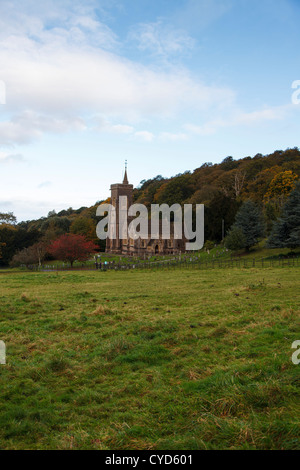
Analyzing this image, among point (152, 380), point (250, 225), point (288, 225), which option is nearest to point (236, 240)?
point (250, 225)

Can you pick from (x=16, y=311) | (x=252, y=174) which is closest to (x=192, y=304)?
(x=16, y=311)

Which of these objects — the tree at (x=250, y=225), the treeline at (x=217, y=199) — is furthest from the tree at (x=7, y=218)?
the tree at (x=250, y=225)

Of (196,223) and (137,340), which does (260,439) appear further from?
(196,223)

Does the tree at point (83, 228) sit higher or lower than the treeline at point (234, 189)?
lower

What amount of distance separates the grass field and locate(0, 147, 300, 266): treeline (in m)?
38.4

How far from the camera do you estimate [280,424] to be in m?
4.17

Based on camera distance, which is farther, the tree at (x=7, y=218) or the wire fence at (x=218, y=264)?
the tree at (x=7, y=218)

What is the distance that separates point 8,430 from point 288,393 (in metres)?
3.87

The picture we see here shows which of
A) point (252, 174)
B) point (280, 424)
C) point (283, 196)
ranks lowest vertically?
point (280, 424)

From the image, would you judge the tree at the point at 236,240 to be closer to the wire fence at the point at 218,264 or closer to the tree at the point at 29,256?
the wire fence at the point at 218,264

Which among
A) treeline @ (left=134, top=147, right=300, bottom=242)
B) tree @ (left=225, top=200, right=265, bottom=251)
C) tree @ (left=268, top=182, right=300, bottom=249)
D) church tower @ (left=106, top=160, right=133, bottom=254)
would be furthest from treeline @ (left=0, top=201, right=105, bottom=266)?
tree @ (left=268, top=182, right=300, bottom=249)

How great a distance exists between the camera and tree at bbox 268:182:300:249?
3915cm

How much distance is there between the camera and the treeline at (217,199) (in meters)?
60.9

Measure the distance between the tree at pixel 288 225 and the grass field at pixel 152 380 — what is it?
29927 mm
